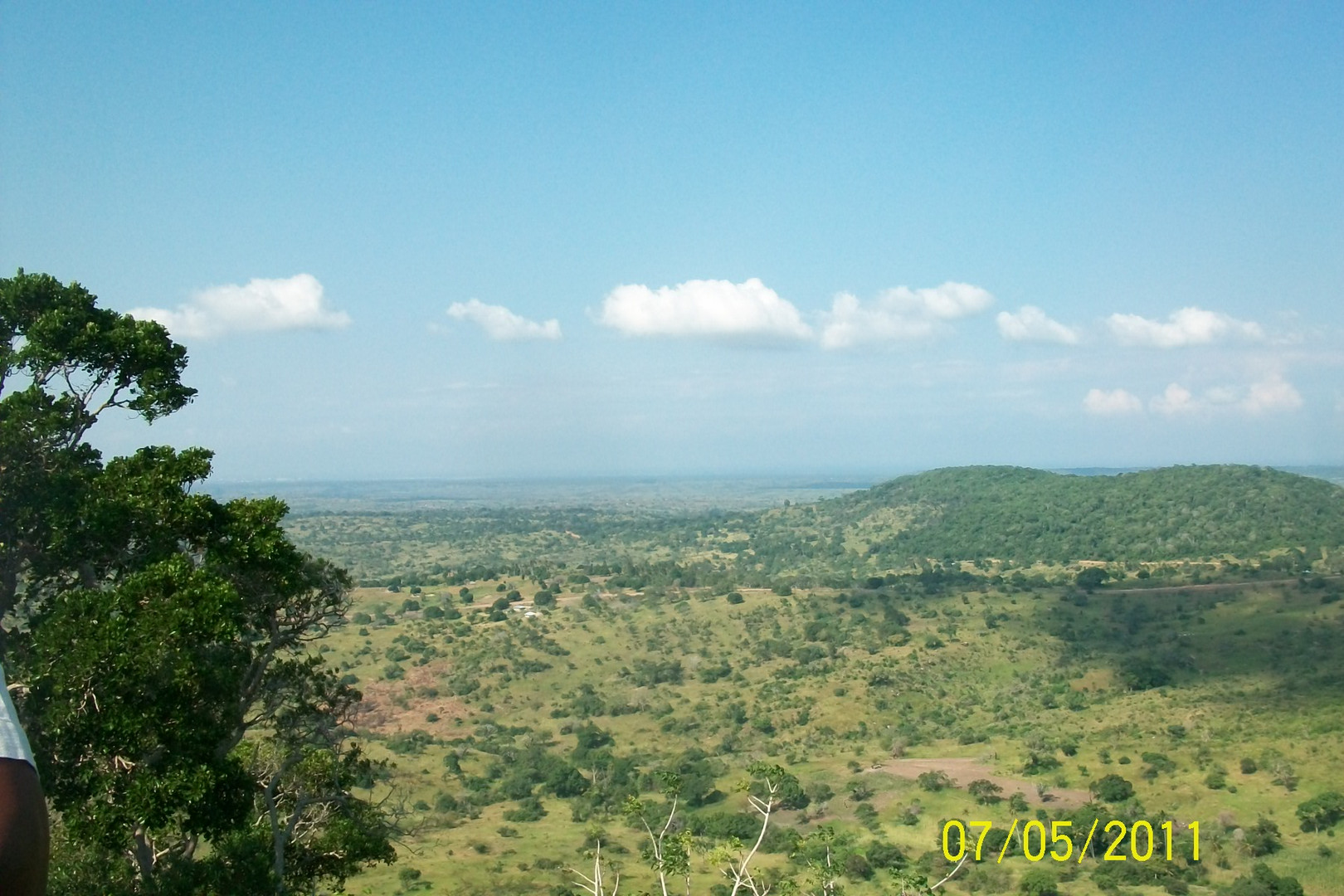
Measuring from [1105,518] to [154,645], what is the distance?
114866 millimetres

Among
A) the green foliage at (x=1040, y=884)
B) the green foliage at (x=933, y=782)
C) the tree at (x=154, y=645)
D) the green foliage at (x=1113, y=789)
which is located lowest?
the green foliage at (x=933, y=782)

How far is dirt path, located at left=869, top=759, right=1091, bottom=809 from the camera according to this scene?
1348 inches

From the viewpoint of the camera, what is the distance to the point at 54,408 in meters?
10.2

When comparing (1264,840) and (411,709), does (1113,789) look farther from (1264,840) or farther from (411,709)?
(411,709)

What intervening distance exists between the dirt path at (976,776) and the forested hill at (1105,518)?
61.3 metres

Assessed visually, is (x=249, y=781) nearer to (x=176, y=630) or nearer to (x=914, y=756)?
(x=176, y=630)

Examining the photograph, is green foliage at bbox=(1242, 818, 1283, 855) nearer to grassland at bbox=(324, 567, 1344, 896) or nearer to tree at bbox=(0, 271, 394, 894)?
grassland at bbox=(324, 567, 1344, 896)

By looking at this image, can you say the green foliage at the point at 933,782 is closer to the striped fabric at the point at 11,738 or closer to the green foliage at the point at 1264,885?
the green foliage at the point at 1264,885

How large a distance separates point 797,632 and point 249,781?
2403 inches
